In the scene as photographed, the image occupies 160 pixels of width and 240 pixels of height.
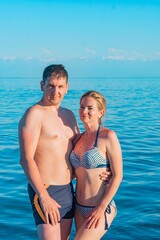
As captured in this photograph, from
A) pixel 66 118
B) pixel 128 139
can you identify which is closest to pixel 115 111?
pixel 128 139

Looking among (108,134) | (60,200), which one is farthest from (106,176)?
(60,200)

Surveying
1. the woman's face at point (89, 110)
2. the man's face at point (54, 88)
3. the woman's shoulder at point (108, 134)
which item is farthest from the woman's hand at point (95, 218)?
the man's face at point (54, 88)

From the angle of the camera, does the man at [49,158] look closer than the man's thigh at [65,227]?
Yes

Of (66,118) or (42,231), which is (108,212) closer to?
(42,231)

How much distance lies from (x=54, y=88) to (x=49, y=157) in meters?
0.77

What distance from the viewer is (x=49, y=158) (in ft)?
16.0

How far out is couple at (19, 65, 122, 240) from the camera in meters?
4.69

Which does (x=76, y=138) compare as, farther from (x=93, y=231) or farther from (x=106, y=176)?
(x=93, y=231)

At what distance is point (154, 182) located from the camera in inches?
408

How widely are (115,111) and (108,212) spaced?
73.4 ft

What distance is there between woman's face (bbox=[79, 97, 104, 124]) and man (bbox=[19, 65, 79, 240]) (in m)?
0.27

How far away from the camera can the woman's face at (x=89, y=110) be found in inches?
193

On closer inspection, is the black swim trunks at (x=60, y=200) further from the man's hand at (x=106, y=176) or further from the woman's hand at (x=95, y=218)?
the man's hand at (x=106, y=176)

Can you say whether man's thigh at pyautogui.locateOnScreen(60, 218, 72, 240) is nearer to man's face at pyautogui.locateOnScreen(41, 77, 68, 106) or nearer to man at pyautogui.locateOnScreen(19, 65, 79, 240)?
man at pyautogui.locateOnScreen(19, 65, 79, 240)
